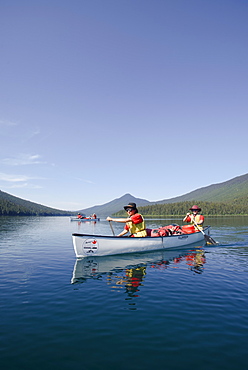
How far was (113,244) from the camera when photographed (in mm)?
15836

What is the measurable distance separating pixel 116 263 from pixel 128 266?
114 centimetres

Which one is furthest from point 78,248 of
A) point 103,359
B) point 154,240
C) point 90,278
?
point 103,359

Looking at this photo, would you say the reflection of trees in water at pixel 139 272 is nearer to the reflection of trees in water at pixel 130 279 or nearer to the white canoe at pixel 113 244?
the reflection of trees in water at pixel 130 279

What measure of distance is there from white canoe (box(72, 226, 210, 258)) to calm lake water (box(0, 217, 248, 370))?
1712 millimetres

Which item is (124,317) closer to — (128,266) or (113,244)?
(128,266)

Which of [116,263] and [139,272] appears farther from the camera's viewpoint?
[116,263]

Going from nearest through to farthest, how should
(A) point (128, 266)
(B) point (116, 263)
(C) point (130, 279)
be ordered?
(C) point (130, 279) < (A) point (128, 266) < (B) point (116, 263)

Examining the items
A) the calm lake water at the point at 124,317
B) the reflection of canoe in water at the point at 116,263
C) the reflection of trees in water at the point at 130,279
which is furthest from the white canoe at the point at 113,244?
the reflection of trees in water at the point at 130,279

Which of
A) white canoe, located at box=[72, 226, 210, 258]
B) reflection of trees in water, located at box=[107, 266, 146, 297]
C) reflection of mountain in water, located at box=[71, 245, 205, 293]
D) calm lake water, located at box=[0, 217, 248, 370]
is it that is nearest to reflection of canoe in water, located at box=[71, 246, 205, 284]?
reflection of mountain in water, located at box=[71, 245, 205, 293]

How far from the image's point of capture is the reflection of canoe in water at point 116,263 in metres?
12.5

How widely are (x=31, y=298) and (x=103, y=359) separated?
4965mm

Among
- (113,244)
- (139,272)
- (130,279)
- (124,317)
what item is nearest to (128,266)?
(139,272)

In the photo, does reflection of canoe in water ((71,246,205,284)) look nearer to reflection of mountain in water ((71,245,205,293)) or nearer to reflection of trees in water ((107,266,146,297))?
reflection of mountain in water ((71,245,205,293))

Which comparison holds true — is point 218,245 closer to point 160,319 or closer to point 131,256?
point 131,256
